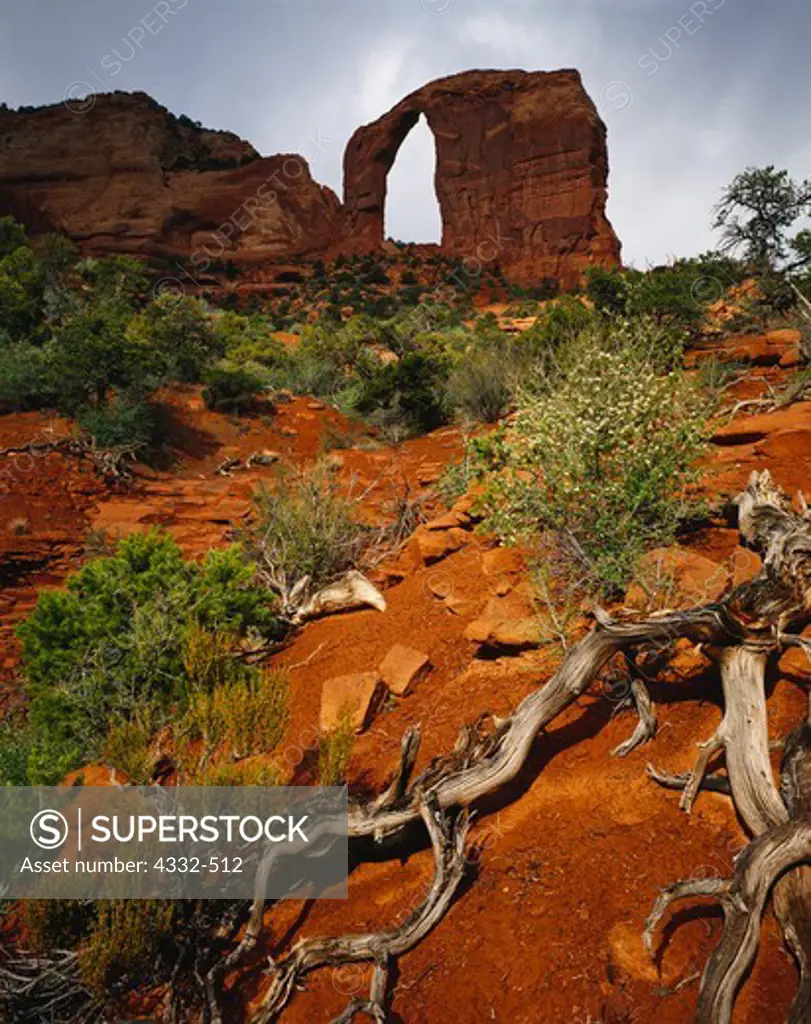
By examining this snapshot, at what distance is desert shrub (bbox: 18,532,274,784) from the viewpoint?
4082 mm

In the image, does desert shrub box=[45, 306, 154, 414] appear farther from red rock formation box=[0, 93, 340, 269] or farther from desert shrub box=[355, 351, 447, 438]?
red rock formation box=[0, 93, 340, 269]

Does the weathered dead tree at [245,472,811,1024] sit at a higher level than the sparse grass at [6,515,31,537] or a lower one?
lower

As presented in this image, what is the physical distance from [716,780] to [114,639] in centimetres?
391

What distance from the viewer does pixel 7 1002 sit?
7.22 feet

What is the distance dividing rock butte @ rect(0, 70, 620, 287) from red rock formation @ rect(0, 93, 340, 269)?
112 mm

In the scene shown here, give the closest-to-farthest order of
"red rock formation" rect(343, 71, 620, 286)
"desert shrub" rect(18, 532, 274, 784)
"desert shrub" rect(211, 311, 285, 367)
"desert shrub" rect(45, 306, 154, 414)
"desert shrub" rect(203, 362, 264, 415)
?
"desert shrub" rect(18, 532, 274, 784)
"desert shrub" rect(45, 306, 154, 414)
"desert shrub" rect(203, 362, 264, 415)
"desert shrub" rect(211, 311, 285, 367)
"red rock formation" rect(343, 71, 620, 286)

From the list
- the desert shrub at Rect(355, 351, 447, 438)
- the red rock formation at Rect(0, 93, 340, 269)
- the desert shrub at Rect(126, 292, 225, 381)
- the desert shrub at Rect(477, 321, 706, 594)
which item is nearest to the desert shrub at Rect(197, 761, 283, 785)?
the desert shrub at Rect(477, 321, 706, 594)

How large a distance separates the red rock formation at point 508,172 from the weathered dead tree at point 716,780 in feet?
156

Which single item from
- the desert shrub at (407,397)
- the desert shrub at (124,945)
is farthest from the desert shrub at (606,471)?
the desert shrub at (407,397)

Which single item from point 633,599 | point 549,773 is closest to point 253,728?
point 549,773

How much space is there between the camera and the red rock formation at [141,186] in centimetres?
4650

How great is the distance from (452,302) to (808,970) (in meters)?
38.8

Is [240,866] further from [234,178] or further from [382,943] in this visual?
[234,178]

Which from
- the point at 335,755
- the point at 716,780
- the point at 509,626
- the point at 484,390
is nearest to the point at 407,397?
the point at 484,390
